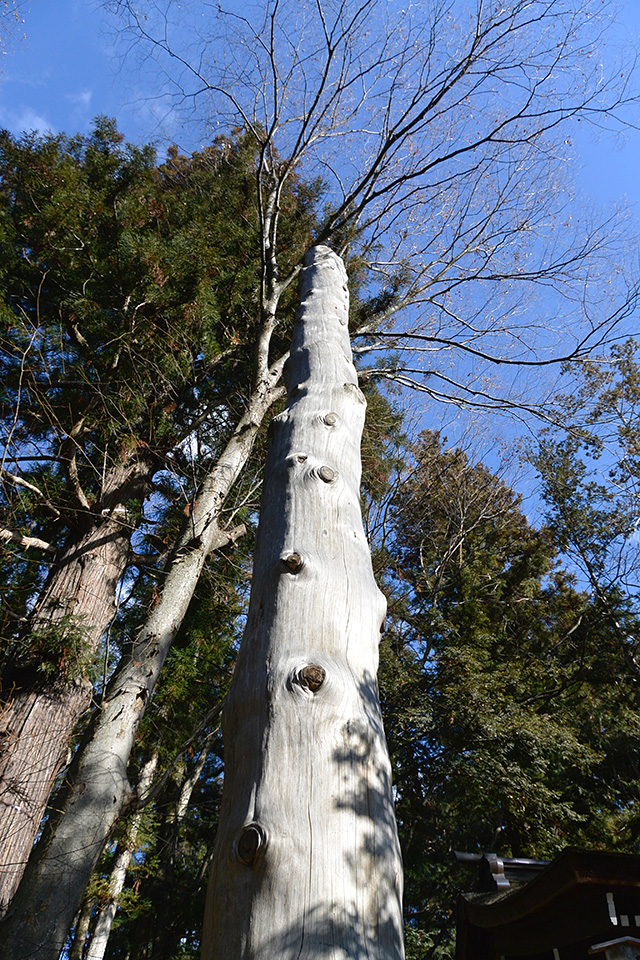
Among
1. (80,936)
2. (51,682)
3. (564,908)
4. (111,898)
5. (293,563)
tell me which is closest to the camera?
(293,563)

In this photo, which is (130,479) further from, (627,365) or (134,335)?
(627,365)

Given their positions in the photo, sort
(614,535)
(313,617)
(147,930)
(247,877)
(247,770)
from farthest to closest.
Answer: (614,535), (147,930), (313,617), (247,770), (247,877)

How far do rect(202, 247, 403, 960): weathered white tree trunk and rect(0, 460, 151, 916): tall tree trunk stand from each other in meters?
2.84

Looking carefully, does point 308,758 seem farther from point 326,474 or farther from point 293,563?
point 326,474

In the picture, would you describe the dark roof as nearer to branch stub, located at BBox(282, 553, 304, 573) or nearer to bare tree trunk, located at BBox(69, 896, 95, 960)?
branch stub, located at BBox(282, 553, 304, 573)

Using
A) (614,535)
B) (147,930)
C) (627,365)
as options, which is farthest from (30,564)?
(627,365)

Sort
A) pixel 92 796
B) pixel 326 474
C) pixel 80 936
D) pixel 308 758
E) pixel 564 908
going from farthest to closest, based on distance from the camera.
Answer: pixel 80 936 < pixel 564 908 < pixel 92 796 < pixel 326 474 < pixel 308 758

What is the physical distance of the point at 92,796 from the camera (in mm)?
2887

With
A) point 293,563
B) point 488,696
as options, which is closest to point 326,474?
point 293,563

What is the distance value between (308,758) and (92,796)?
2.28 m

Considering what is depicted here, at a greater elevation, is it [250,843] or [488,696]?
[488,696]

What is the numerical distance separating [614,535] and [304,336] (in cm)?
1121

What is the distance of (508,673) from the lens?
959cm

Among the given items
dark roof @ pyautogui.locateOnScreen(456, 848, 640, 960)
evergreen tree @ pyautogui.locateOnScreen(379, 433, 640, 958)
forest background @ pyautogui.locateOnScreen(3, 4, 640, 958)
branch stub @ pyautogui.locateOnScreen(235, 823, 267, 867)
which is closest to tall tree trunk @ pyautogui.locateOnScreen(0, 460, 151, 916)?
forest background @ pyautogui.locateOnScreen(3, 4, 640, 958)
